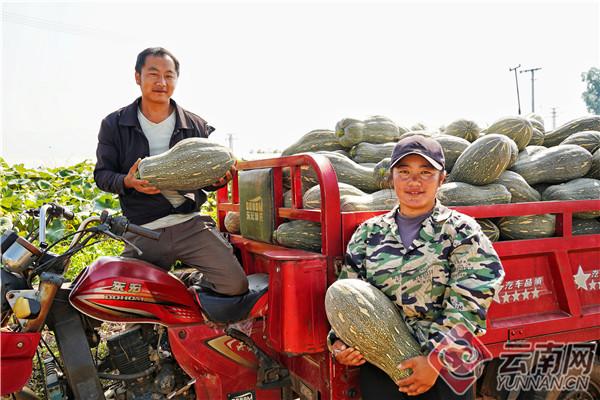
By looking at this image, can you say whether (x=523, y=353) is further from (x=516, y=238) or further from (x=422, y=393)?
(x=422, y=393)

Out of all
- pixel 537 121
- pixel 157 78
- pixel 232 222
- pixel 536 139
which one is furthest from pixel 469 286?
pixel 537 121

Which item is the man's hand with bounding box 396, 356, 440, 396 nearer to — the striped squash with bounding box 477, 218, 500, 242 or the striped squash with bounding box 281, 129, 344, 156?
the striped squash with bounding box 477, 218, 500, 242

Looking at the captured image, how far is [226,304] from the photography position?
121 inches

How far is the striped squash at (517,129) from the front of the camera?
4.18m

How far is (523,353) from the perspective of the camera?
326 cm

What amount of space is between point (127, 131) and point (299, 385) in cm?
196

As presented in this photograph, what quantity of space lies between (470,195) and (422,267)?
1.17 metres

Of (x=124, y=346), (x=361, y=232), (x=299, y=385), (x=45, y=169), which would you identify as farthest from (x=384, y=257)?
(x=45, y=169)

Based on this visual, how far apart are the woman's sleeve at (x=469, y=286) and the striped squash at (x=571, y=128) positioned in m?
2.87

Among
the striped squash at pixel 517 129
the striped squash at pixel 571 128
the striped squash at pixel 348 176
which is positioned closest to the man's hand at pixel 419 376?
the striped squash at pixel 348 176

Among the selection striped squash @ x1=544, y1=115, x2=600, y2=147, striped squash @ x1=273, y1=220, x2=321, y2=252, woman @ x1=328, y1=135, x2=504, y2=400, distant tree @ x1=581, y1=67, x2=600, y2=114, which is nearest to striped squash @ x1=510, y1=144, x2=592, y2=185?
striped squash @ x1=544, y1=115, x2=600, y2=147

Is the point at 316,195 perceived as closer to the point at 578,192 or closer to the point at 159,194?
the point at 159,194

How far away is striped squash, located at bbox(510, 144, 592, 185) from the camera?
3840 millimetres

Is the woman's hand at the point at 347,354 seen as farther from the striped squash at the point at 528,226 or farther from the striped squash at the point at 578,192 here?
the striped squash at the point at 578,192
